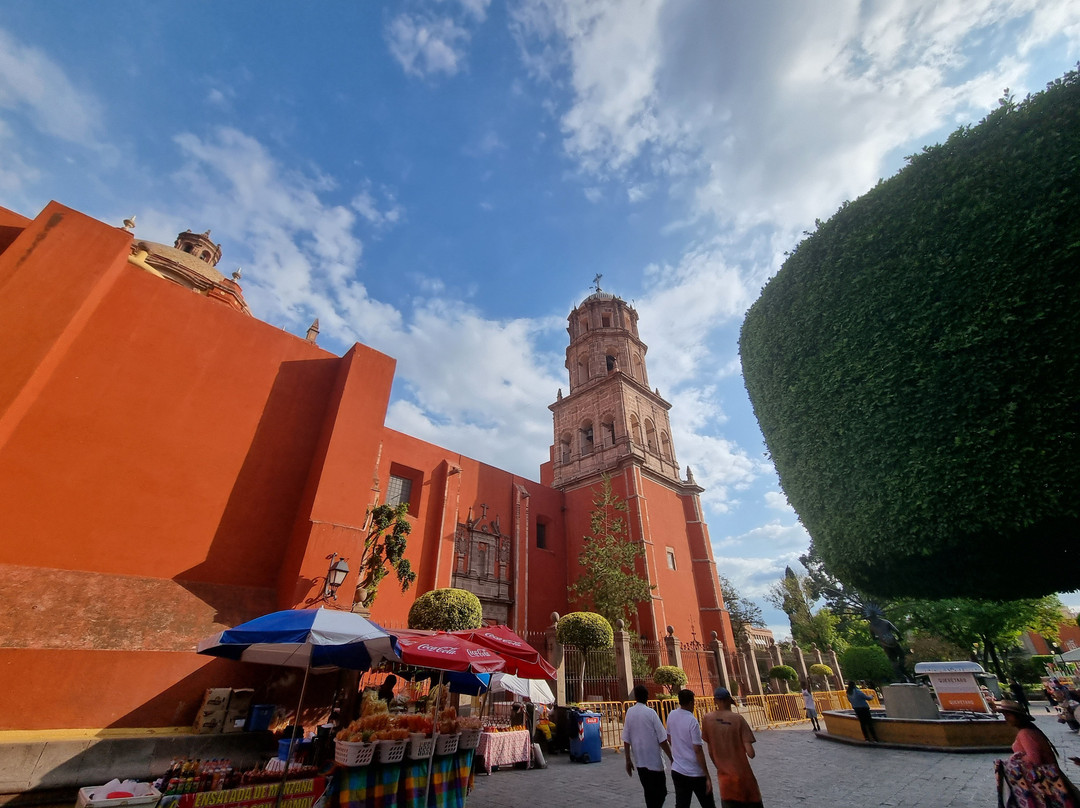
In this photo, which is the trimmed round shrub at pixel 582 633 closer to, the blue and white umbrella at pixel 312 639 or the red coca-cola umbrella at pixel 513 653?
the red coca-cola umbrella at pixel 513 653

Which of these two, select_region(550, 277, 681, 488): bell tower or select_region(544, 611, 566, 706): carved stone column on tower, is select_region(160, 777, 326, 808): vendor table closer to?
select_region(544, 611, 566, 706): carved stone column on tower

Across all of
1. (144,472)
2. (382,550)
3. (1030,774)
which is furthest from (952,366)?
(144,472)

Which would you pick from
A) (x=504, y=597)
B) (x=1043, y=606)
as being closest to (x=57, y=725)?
(x=504, y=597)

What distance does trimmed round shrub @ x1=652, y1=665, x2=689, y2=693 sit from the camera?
1499cm

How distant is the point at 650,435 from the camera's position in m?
24.9

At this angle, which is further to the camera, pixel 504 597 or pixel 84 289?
pixel 504 597

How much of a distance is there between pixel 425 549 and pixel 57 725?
35.8 ft

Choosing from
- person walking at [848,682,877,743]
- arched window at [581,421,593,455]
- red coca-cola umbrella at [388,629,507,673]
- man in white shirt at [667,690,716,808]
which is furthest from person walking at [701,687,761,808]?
arched window at [581,421,593,455]

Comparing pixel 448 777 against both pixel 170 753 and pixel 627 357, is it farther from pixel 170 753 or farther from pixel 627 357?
pixel 627 357

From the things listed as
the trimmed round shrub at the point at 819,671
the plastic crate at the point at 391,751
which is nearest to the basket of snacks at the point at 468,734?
the plastic crate at the point at 391,751

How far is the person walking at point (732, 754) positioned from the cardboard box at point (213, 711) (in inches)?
264

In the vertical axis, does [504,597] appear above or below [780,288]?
below

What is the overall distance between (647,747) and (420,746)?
251 centimetres

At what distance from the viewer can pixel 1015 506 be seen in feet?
18.5
